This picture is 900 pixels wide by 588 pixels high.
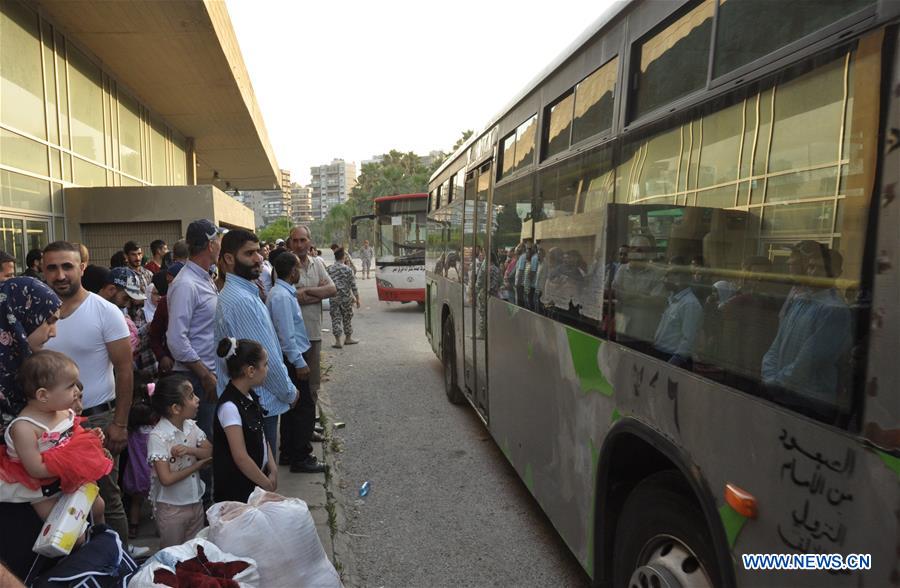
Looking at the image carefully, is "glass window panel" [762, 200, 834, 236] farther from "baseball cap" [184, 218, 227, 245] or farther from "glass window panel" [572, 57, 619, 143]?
"baseball cap" [184, 218, 227, 245]

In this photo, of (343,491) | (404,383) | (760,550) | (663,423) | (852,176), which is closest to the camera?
(852,176)

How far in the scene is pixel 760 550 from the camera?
1783 millimetres

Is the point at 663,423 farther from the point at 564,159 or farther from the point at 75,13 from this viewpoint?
the point at 75,13

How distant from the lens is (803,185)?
172cm

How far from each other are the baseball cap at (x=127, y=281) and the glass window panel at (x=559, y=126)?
3.10 meters

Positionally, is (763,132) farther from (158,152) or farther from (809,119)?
(158,152)

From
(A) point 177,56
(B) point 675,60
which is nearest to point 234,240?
(B) point 675,60

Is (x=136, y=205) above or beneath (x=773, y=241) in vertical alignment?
above

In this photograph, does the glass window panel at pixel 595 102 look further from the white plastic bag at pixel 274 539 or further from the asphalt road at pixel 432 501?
the asphalt road at pixel 432 501

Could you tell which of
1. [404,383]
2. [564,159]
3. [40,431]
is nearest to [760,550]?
[564,159]

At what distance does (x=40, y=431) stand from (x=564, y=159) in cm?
294

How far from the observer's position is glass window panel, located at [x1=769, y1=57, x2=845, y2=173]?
162cm

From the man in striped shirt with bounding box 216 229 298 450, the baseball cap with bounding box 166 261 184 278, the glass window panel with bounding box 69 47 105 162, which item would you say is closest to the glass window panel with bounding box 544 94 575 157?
the man in striped shirt with bounding box 216 229 298 450

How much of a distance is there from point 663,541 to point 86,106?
1418 cm
